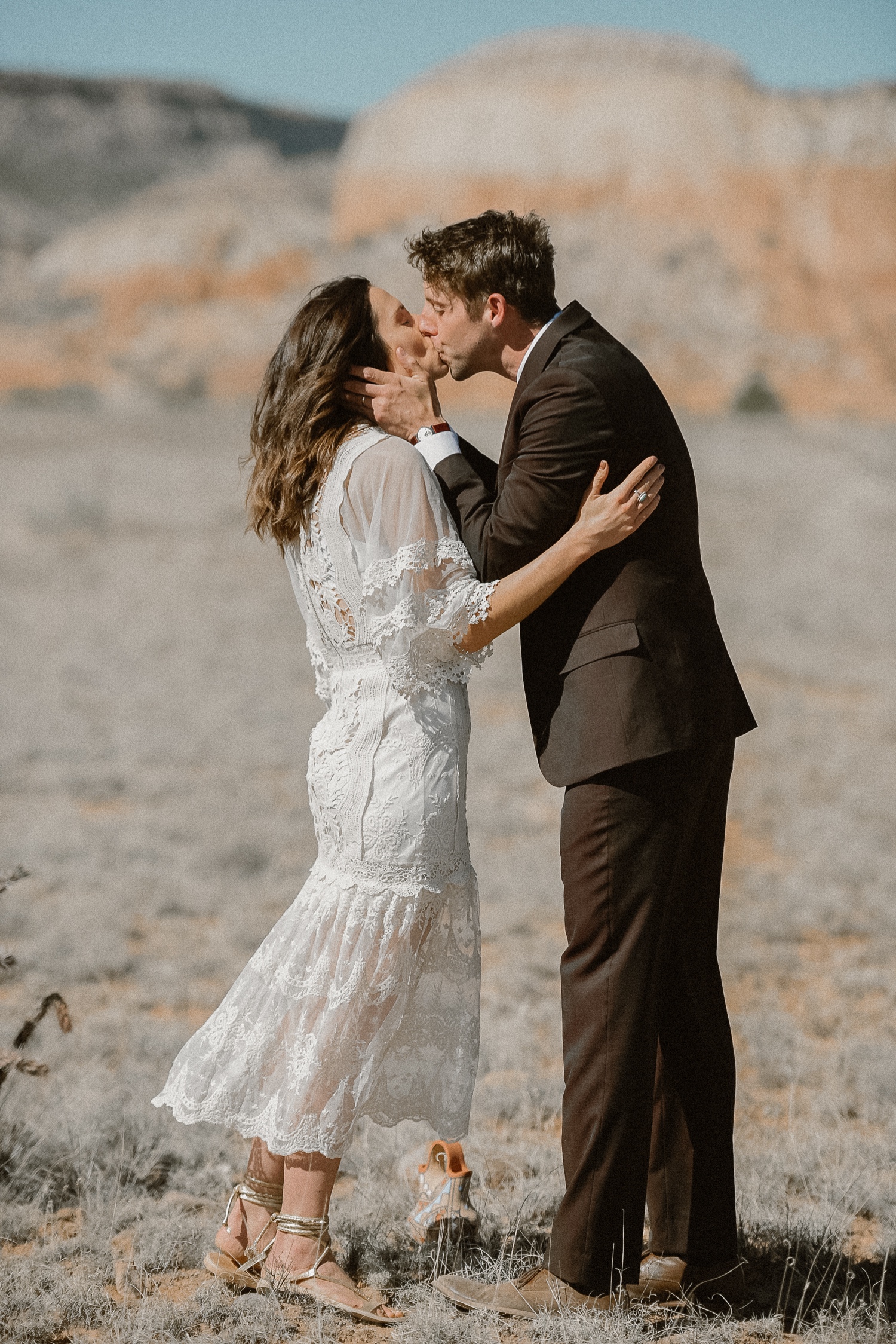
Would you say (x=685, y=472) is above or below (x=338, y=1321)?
above

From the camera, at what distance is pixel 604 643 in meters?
2.78

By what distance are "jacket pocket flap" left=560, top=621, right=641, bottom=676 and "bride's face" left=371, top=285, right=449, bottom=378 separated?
70cm

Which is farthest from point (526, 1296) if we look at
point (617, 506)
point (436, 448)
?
point (436, 448)

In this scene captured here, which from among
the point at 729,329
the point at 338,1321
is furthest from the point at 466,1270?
the point at 729,329

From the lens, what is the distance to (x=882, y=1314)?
3121 millimetres

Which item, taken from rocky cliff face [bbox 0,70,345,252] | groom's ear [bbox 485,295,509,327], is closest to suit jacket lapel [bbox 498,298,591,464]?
groom's ear [bbox 485,295,509,327]

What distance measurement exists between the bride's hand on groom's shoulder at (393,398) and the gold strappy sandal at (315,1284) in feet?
5.95

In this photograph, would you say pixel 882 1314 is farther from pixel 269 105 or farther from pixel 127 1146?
pixel 269 105

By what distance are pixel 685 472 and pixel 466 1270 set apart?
1983mm

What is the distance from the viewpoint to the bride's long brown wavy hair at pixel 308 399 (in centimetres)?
292

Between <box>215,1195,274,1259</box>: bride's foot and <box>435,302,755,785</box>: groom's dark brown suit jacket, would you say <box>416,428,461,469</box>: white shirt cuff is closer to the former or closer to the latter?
<box>435,302,755,785</box>: groom's dark brown suit jacket

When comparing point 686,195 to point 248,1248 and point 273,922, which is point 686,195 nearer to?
point 273,922

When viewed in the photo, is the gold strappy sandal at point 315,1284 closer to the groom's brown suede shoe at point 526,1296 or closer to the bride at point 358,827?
the bride at point 358,827

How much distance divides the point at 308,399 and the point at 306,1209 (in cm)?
183
